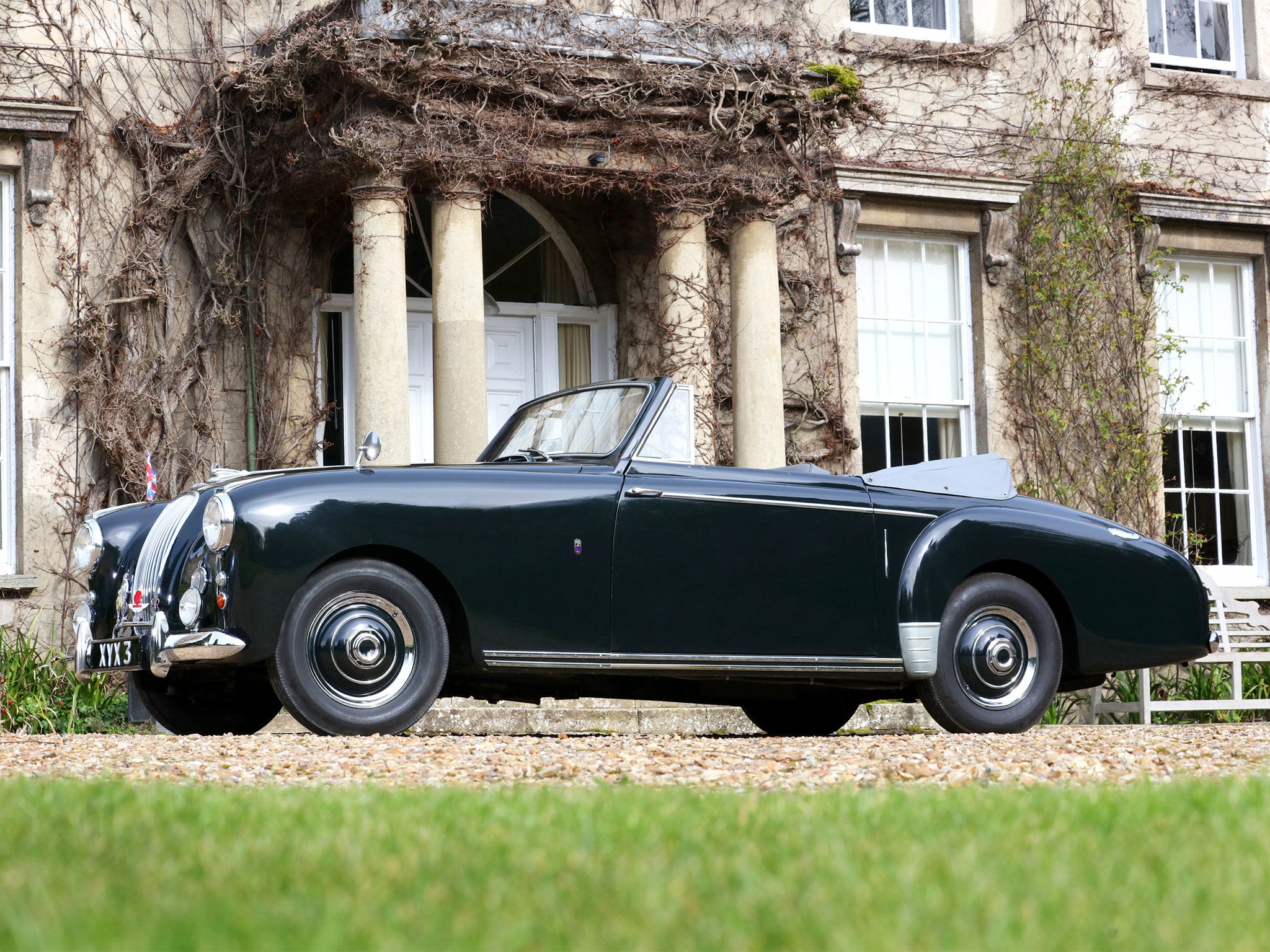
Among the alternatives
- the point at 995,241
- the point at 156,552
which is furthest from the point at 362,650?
the point at 995,241

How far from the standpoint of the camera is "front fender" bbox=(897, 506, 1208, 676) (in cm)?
653

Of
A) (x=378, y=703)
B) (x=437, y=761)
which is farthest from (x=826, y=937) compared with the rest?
(x=378, y=703)

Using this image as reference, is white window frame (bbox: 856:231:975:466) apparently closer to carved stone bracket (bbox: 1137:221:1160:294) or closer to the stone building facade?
the stone building facade

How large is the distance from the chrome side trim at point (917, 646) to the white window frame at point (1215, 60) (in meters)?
8.67

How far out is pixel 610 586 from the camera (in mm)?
5941

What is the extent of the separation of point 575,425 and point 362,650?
1.49m

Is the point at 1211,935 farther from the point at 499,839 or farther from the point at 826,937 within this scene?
the point at 499,839

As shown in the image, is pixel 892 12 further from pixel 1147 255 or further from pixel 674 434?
pixel 674 434

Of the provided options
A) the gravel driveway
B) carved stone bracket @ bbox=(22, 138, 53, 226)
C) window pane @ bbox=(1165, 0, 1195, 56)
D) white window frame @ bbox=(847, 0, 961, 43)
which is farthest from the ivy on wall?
carved stone bracket @ bbox=(22, 138, 53, 226)

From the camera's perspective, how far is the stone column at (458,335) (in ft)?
30.6

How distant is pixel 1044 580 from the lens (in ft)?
22.2

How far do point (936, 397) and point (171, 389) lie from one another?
19.3 feet

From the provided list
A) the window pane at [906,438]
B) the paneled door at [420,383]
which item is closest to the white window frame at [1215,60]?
the window pane at [906,438]

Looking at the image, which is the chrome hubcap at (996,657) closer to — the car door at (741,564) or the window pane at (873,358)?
the car door at (741,564)
